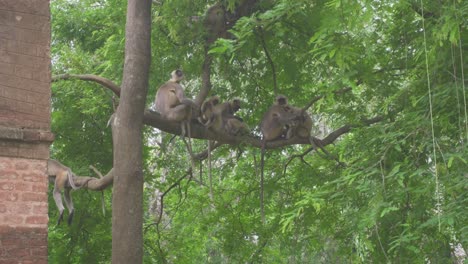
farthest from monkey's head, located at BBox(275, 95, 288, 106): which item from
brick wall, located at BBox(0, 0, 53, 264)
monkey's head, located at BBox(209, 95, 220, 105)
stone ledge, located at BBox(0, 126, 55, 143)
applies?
stone ledge, located at BBox(0, 126, 55, 143)

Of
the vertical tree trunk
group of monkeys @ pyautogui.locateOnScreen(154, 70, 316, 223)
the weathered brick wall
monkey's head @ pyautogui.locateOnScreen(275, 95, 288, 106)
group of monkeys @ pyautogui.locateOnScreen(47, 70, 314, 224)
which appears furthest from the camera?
monkey's head @ pyautogui.locateOnScreen(275, 95, 288, 106)

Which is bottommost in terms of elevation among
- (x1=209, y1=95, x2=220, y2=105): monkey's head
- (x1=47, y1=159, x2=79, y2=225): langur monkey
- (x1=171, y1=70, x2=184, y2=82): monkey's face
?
(x1=47, y1=159, x2=79, y2=225): langur monkey

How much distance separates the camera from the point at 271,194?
12164mm

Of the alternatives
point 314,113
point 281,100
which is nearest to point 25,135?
point 281,100

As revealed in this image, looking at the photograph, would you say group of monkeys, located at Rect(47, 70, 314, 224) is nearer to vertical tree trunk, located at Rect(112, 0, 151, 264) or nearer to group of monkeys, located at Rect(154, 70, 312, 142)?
group of monkeys, located at Rect(154, 70, 312, 142)

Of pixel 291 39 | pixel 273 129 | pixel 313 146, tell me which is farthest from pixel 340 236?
pixel 291 39

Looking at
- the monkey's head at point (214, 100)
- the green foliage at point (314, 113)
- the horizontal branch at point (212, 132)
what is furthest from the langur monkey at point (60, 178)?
the monkey's head at point (214, 100)

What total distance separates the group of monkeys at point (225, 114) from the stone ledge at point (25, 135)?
360cm

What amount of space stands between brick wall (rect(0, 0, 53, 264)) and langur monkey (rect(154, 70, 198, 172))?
129 inches

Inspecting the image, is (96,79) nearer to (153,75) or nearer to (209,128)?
(209,128)

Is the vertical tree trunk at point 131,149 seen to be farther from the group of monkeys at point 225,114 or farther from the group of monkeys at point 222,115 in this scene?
the group of monkeys at point 225,114

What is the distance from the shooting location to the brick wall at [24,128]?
6012 millimetres

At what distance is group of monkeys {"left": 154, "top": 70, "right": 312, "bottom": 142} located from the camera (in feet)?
32.9

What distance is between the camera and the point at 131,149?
304 inches
